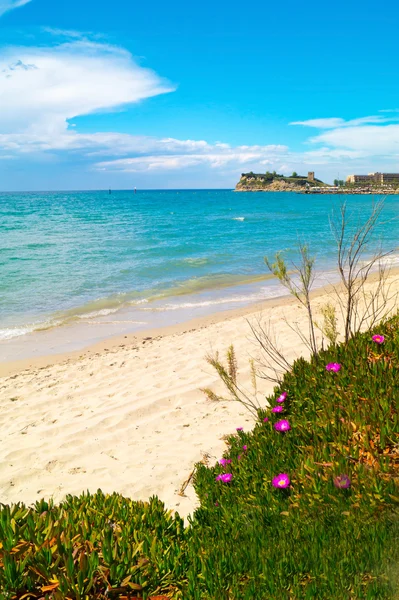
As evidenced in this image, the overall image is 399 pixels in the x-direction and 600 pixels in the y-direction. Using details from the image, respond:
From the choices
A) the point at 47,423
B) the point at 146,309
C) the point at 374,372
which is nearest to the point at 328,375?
the point at 374,372

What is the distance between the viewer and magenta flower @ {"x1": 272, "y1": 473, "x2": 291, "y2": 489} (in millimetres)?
2484

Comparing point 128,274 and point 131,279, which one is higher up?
point 128,274

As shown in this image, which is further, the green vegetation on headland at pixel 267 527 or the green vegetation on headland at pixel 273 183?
the green vegetation on headland at pixel 273 183

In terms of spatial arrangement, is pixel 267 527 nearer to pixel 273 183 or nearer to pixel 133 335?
pixel 133 335

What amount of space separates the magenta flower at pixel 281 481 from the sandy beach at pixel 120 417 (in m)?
1.56

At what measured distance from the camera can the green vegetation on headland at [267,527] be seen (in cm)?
175

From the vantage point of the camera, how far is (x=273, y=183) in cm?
18575

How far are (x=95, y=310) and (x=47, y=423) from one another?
747 cm

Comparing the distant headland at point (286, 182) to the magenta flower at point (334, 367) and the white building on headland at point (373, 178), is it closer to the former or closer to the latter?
the white building on headland at point (373, 178)

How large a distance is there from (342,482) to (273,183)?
7555 inches

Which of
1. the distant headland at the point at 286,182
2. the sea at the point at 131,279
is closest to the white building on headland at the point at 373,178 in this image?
the distant headland at the point at 286,182

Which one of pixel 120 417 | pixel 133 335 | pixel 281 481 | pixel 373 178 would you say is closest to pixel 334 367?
pixel 281 481

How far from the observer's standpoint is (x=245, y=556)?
6.46 feet

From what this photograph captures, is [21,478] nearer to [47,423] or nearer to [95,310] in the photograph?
[47,423]
